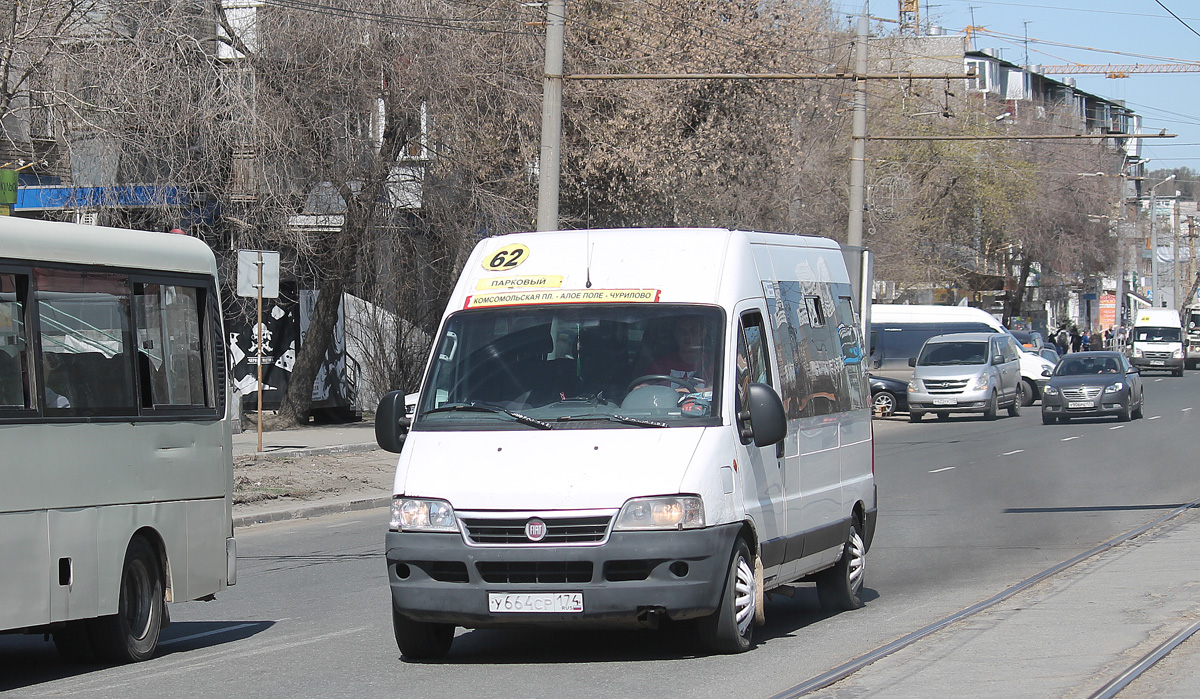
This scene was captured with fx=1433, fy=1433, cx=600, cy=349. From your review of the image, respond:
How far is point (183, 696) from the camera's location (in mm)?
6996

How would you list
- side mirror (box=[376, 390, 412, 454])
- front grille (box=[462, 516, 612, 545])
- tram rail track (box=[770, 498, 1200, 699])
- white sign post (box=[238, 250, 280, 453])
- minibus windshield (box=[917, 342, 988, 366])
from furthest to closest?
minibus windshield (box=[917, 342, 988, 366]) < white sign post (box=[238, 250, 280, 453]) < side mirror (box=[376, 390, 412, 454]) < front grille (box=[462, 516, 612, 545]) < tram rail track (box=[770, 498, 1200, 699])

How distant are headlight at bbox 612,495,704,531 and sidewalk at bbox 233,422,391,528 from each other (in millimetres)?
9642

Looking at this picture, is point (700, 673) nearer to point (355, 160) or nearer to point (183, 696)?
point (183, 696)

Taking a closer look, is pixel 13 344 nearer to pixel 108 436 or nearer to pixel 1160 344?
pixel 108 436

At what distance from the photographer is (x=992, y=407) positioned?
33.6 metres

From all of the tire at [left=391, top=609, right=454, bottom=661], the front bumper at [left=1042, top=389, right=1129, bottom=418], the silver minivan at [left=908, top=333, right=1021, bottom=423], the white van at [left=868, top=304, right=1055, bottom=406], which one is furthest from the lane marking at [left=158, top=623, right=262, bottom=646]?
the white van at [left=868, top=304, right=1055, bottom=406]

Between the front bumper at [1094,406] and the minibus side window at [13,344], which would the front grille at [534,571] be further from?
the front bumper at [1094,406]

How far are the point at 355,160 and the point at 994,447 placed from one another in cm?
1228

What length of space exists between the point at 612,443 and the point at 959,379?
89.8 ft

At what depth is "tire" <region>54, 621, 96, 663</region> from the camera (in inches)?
322

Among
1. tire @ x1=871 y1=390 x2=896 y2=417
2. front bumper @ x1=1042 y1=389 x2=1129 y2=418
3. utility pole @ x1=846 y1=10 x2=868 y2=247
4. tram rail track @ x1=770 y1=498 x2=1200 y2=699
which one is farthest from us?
tire @ x1=871 y1=390 x2=896 y2=417

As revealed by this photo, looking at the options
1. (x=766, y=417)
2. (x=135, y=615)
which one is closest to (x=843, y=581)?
(x=766, y=417)

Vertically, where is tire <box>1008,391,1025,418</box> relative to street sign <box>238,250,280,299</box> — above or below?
below

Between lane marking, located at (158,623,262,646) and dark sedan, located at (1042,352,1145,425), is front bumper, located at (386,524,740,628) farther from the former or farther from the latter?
dark sedan, located at (1042,352,1145,425)
